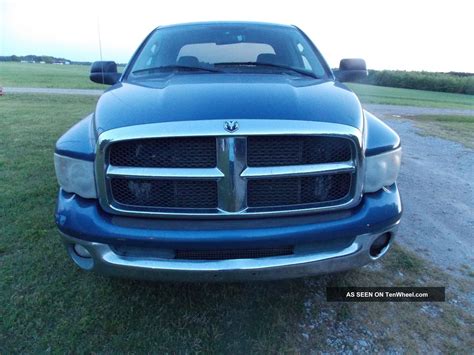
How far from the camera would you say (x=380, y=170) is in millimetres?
2182

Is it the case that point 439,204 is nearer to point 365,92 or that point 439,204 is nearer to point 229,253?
point 229,253

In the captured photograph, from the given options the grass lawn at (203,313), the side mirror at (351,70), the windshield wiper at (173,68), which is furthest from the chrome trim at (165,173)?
the side mirror at (351,70)

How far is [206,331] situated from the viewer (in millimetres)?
2283

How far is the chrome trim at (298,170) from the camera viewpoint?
1982 mm

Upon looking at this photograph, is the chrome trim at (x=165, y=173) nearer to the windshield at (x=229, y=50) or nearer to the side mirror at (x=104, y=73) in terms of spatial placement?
the windshield at (x=229, y=50)

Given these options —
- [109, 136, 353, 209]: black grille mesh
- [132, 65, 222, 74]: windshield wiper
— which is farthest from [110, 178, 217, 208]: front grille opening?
[132, 65, 222, 74]: windshield wiper

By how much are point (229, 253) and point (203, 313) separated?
631 millimetres

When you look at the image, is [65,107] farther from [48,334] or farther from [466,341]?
[466,341]

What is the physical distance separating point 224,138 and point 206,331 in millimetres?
1155

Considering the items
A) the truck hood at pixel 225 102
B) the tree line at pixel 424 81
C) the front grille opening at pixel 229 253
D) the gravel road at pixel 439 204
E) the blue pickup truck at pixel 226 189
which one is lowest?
the tree line at pixel 424 81

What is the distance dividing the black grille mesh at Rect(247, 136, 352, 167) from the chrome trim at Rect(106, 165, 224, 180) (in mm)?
205

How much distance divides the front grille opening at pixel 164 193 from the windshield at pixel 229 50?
57.5 inches

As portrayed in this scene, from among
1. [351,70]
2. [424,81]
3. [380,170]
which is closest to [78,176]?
[380,170]

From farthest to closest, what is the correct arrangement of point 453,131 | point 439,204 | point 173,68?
1. point 453,131
2. point 439,204
3. point 173,68
